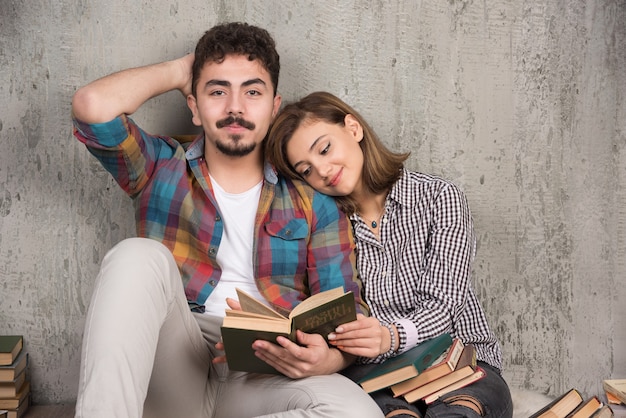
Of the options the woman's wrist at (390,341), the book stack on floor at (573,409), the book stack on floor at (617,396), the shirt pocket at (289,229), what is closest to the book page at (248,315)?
the woman's wrist at (390,341)

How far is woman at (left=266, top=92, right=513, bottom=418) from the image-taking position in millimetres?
2096

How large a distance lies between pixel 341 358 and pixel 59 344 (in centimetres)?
117

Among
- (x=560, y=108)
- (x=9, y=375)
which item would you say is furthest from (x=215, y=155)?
(x=560, y=108)

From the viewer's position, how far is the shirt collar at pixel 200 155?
2.23m

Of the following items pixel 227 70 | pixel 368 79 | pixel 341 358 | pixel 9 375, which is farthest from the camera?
pixel 368 79

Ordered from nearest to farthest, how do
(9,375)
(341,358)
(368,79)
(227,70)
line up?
(341,358) → (227,70) → (9,375) → (368,79)

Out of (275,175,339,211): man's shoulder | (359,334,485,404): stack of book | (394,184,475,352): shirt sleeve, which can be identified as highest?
(275,175,339,211): man's shoulder

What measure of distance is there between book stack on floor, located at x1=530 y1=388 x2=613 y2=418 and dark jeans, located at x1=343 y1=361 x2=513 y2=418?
0.13 meters

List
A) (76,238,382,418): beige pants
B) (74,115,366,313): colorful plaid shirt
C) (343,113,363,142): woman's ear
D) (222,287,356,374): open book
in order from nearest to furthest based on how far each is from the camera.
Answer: (76,238,382,418): beige pants, (222,287,356,374): open book, (74,115,366,313): colorful plaid shirt, (343,113,363,142): woman's ear

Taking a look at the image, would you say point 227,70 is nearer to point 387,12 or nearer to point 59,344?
point 387,12

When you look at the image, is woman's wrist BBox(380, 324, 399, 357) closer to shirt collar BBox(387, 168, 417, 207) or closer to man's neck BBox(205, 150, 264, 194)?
shirt collar BBox(387, 168, 417, 207)

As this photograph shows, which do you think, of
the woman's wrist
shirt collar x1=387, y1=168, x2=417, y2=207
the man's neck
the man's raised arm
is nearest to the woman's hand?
the woman's wrist

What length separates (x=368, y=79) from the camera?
8.30ft

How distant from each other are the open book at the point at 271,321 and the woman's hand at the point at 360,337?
43 mm
